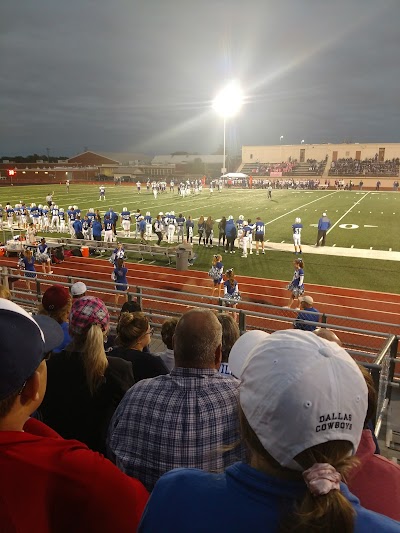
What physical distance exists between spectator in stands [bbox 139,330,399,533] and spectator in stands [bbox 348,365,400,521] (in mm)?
350

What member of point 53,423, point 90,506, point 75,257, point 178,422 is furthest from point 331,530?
point 75,257

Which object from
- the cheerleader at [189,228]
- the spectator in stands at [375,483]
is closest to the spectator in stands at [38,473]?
the spectator in stands at [375,483]

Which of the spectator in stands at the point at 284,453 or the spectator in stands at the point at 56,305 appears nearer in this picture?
the spectator in stands at the point at 284,453

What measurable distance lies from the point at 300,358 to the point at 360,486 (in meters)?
0.64

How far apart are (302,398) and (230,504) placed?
0.34 metres

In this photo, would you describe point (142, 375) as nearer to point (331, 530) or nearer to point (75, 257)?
point (331, 530)

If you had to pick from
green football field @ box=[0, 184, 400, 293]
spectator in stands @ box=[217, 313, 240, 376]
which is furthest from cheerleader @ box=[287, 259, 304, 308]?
spectator in stands @ box=[217, 313, 240, 376]

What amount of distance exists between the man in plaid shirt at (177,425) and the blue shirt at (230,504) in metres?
0.78

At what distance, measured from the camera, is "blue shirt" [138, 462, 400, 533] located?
1.09 metres

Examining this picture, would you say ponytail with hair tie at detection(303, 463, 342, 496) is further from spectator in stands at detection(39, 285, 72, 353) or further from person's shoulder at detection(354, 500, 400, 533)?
spectator in stands at detection(39, 285, 72, 353)

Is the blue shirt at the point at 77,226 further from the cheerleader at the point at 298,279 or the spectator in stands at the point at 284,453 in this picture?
the spectator in stands at the point at 284,453

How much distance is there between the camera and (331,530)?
100cm

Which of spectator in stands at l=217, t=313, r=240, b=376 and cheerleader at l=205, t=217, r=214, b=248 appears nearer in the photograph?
spectator in stands at l=217, t=313, r=240, b=376

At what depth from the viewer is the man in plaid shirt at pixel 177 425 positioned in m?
2.01
